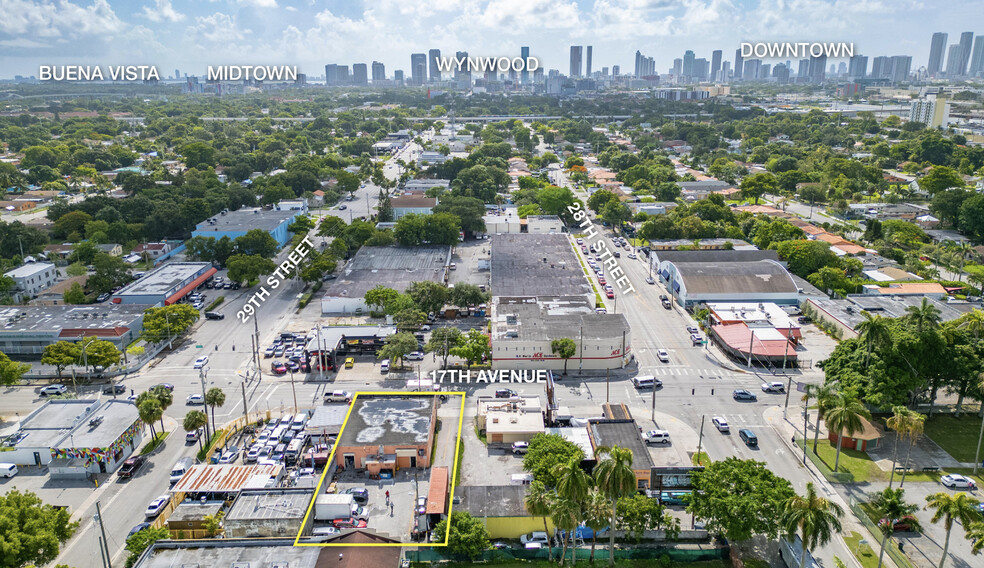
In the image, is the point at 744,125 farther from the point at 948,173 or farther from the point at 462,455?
the point at 462,455

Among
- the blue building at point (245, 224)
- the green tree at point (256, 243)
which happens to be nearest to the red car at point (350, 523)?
the green tree at point (256, 243)

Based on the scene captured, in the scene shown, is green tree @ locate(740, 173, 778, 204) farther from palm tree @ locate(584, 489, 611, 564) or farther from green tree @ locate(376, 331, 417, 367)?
palm tree @ locate(584, 489, 611, 564)

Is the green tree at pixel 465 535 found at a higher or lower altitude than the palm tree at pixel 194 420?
lower

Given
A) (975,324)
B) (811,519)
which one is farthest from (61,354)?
(975,324)

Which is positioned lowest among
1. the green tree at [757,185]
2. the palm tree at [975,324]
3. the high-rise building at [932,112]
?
the palm tree at [975,324]

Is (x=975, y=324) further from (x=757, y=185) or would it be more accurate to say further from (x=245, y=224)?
(x=245, y=224)

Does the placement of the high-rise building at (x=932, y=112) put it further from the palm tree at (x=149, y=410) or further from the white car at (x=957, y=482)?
the palm tree at (x=149, y=410)
